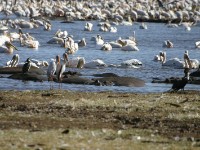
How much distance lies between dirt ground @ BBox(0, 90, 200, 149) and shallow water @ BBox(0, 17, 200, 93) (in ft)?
10.6

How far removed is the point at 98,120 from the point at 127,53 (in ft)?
82.6

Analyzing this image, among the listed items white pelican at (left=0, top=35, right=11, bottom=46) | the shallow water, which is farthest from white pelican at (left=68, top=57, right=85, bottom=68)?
white pelican at (left=0, top=35, right=11, bottom=46)

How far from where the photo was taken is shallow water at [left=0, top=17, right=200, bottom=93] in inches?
1075

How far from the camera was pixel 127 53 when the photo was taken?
42500mm

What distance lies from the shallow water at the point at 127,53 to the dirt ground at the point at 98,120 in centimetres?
323

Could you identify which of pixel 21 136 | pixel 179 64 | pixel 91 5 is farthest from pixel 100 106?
pixel 91 5

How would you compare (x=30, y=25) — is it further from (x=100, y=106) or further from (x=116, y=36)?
(x=100, y=106)

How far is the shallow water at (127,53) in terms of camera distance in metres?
27.3

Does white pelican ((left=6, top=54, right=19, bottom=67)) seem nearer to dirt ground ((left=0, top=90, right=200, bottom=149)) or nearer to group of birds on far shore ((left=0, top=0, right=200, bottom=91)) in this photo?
group of birds on far shore ((left=0, top=0, right=200, bottom=91))

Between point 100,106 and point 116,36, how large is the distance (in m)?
36.3

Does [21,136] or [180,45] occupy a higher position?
[21,136]

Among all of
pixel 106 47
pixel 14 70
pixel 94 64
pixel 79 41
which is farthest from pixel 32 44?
pixel 14 70

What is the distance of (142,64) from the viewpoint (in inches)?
1437

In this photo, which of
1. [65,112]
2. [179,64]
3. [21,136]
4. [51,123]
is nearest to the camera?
[21,136]
